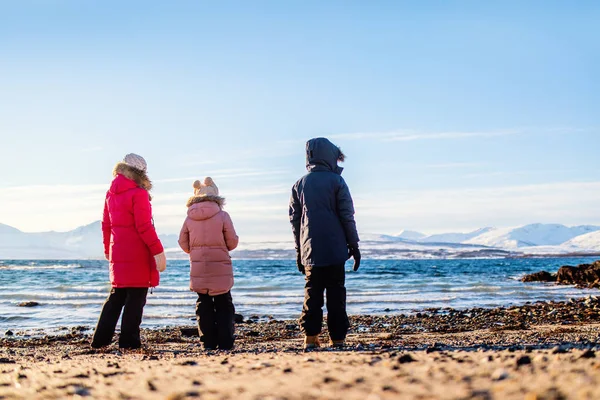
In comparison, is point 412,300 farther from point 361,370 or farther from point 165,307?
point 361,370

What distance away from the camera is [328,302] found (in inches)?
255

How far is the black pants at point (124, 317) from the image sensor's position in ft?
21.1

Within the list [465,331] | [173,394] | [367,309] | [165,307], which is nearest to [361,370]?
[173,394]

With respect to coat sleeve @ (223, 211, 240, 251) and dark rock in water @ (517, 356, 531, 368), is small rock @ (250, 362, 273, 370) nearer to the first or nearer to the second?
dark rock in water @ (517, 356, 531, 368)

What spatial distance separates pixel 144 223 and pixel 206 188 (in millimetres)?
827

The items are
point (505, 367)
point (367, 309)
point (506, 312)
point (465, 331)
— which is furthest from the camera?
point (367, 309)

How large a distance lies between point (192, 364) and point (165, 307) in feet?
34.7

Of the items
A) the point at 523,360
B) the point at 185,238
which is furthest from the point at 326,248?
the point at 523,360

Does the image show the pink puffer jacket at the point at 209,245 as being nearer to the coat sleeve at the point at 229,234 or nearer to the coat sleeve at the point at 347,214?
the coat sleeve at the point at 229,234

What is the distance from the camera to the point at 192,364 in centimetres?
439

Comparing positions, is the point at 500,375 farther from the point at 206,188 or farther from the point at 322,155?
the point at 206,188

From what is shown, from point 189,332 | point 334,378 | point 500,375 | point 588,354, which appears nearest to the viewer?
point 500,375

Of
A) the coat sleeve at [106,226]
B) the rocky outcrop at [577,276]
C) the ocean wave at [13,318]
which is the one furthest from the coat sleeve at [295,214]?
the rocky outcrop at [577,276]

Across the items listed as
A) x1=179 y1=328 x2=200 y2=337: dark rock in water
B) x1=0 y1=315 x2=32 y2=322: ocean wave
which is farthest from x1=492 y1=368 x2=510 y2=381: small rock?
x1=0 y1=315 x2=32 y2=322: ocean wave
